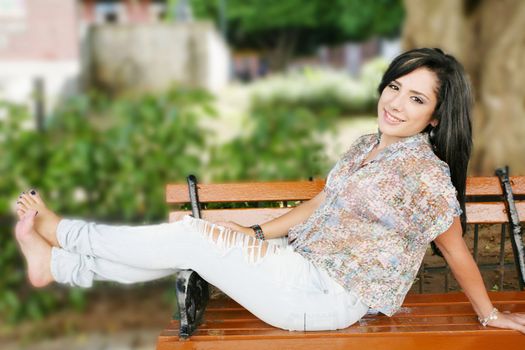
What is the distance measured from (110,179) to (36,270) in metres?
2.08

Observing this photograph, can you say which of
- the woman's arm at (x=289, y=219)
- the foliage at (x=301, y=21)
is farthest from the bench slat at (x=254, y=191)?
the foliage at (x=301, y=21)

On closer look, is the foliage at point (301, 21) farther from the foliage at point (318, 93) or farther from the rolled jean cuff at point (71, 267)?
the rolled jean cuff at point (71, 267)

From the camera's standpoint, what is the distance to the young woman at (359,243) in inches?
101

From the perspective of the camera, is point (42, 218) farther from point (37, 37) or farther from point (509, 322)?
A: point (37, 37)

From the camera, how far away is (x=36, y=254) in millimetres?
2734

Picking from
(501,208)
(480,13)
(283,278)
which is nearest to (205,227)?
(283,278)

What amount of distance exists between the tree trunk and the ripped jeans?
4.15 metres

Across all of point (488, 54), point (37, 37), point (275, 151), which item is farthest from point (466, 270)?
point (37, 37)

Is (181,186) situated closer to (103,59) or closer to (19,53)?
(103,59)

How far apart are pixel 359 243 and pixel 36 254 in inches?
48.9

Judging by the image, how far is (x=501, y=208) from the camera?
3.23 m

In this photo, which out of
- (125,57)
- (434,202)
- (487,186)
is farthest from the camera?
(125,57)

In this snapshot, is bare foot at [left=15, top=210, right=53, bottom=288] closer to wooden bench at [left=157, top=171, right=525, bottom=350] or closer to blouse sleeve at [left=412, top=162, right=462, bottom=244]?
wooden bench at [left=157, top=171, right=525, bottom=350]

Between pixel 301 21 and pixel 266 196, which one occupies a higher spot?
pixel 301 21
